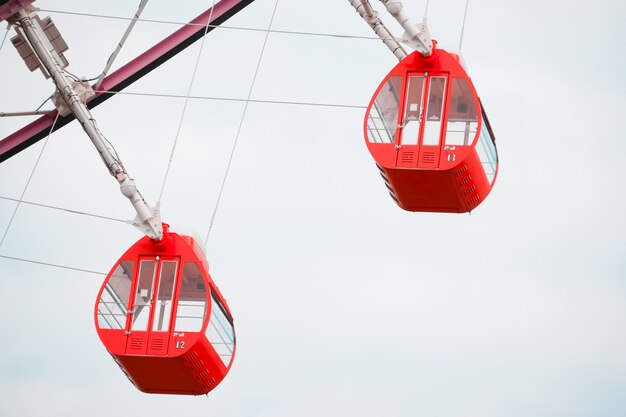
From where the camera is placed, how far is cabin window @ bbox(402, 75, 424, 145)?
131 ft

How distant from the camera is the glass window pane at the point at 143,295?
134 ft

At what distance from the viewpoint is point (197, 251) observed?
41.5 meters

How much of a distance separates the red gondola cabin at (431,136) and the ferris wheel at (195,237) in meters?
0.02

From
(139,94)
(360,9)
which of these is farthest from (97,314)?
(360,9)

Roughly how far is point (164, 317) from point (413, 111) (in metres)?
5.45

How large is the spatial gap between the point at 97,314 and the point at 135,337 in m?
0.83

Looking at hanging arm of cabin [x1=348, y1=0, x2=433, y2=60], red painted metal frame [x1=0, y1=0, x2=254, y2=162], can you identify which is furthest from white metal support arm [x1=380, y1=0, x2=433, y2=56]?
red painted metal frame [x1=0, y1=0, x2=254, y2=162]

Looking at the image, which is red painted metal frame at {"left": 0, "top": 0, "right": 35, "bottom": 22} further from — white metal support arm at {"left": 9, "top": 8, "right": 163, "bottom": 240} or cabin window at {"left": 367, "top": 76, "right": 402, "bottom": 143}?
cabin window at {"left": 367, "top": 76, "right": 402, "bottom": 143}

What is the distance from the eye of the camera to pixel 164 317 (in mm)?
40719

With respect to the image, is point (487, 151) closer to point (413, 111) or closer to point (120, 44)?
point (413, 111)

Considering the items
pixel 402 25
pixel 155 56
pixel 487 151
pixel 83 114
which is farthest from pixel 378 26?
pixel 83 114

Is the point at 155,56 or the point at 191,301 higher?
the point at 155,56

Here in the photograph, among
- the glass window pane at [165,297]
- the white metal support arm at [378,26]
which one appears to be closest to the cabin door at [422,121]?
the white metal support arm at [378,26]

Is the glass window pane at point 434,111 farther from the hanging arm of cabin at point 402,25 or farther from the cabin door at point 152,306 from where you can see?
the cabin door at point 152,306
